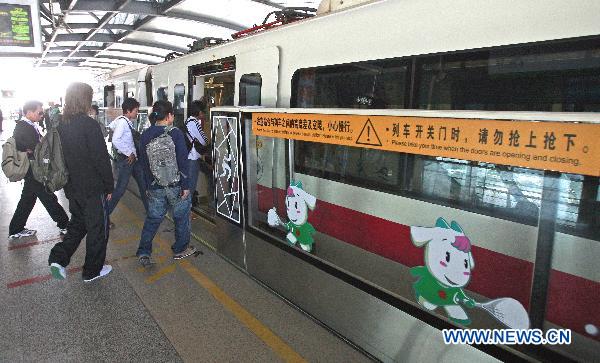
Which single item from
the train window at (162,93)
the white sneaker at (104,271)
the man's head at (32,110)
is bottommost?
the white sneaker at (104,271)

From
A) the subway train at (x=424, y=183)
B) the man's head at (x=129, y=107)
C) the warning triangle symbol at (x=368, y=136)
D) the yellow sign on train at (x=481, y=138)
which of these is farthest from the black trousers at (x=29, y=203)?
the warning triangle symbol at (x=368, y=136)

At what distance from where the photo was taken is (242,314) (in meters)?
3.23

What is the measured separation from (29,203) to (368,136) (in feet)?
15.4

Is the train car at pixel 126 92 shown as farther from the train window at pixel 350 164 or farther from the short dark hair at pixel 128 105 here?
the train window at pixel 350 164

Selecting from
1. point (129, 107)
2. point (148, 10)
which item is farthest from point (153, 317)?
→ point (148, 10)

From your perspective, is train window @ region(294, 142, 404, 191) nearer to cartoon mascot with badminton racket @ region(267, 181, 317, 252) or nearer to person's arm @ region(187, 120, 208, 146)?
cartoon mascot with badminton racket @ region(267, 181, 317, 252)

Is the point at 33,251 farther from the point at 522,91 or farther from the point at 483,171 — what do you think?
the point at 522,91

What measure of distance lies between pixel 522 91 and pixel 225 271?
321cm

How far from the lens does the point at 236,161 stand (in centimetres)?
390

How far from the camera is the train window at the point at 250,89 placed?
4.26 meters

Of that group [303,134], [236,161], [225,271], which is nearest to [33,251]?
[225,271]

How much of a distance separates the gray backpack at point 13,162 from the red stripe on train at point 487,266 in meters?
3.74

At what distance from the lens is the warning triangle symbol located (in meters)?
2.34

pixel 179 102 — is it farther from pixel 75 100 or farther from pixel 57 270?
pixel 57 270
